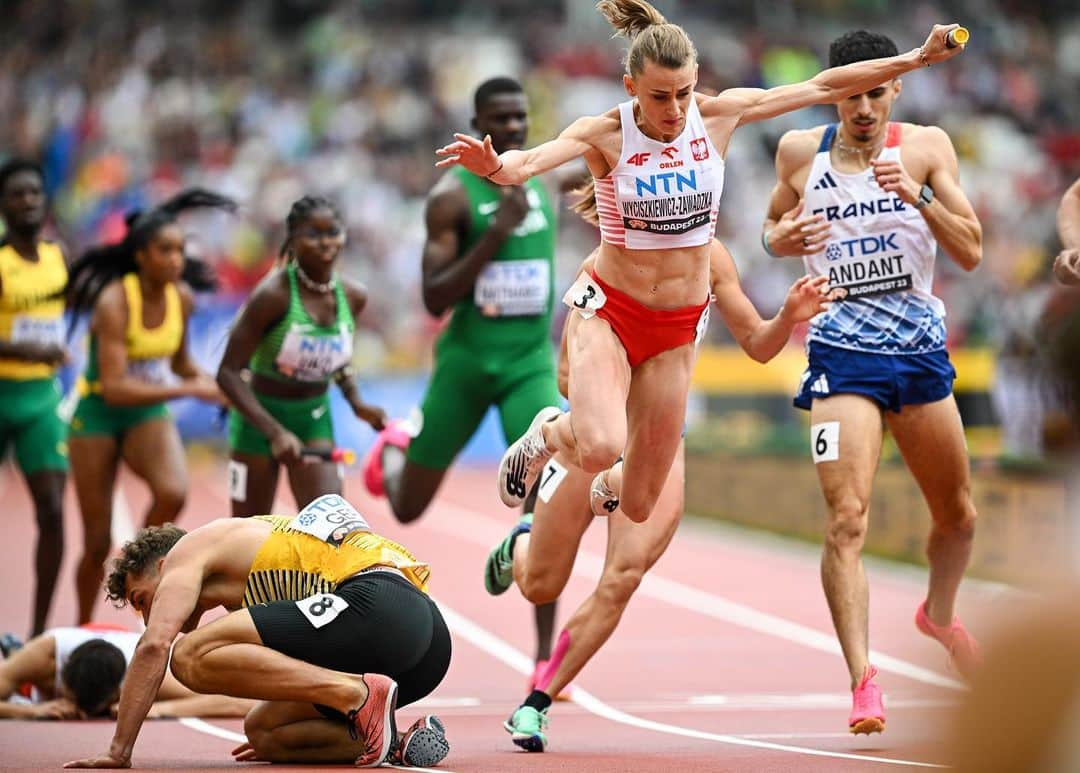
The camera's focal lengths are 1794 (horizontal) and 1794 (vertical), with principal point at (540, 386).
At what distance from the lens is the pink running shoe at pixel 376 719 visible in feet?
20.7

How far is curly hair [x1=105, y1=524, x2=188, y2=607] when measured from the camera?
6375 millimetres

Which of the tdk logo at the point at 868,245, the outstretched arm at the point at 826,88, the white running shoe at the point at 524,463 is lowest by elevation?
the white running shoe at the point at 524,463

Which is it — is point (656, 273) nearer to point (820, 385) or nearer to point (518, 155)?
point (518, 155)

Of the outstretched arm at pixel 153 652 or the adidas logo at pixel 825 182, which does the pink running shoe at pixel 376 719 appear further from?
the adidas logo at pixel 825 182

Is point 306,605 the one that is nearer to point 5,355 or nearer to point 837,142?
point 837,142

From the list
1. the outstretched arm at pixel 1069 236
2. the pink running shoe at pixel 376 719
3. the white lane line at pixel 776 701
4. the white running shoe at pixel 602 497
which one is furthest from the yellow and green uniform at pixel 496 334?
the pink running shoe at pixel 376 719

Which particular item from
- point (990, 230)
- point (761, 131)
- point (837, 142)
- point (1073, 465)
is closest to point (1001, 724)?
point (1073, 465)

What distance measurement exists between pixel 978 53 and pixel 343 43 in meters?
10.9

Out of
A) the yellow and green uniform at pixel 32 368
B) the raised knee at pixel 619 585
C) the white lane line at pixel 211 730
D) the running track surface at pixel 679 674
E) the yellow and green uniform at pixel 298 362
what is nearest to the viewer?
the running track surface at pixel 679 674

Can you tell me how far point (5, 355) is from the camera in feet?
33.8

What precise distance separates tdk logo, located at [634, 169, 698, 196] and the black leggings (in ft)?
5.53

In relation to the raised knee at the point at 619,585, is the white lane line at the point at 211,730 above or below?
below

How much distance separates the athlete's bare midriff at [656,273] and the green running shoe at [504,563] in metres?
1.43

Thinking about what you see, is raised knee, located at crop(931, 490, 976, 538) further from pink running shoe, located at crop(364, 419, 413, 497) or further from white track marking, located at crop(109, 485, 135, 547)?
white track marking, located at crop(109, 485, 135, 547)
